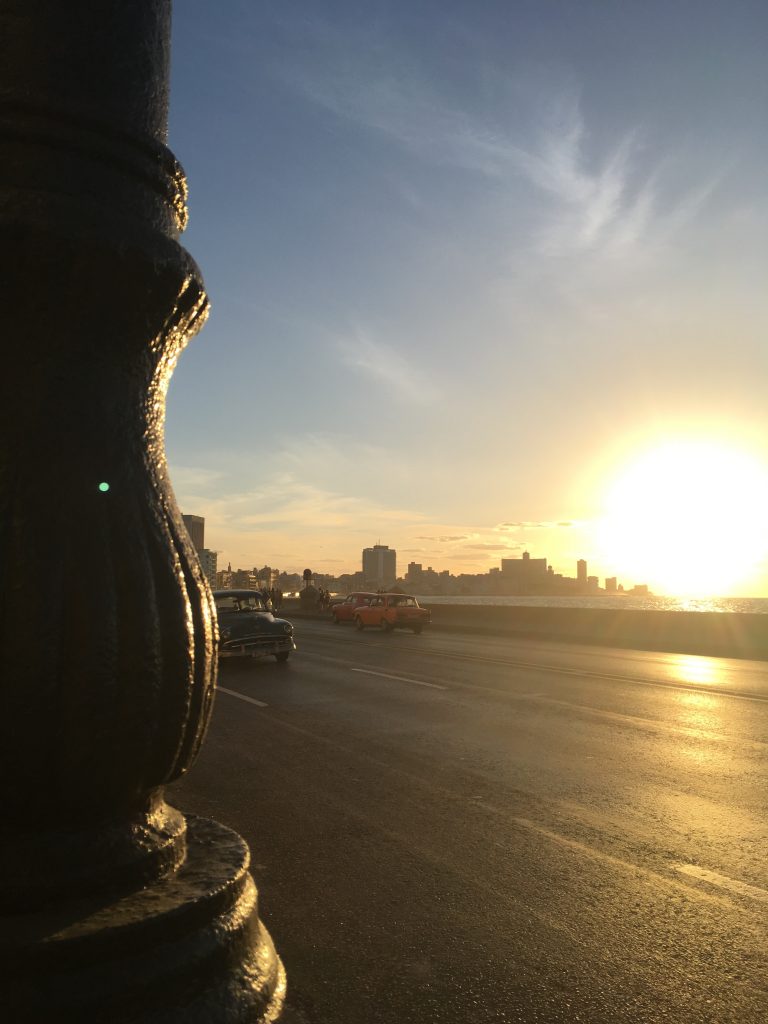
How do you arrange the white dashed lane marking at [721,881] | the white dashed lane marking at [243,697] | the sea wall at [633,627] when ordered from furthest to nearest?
the sea wall at [633,627] < the white dashed lane marking at [243,697] < the white dashed lane marking at [721,881]

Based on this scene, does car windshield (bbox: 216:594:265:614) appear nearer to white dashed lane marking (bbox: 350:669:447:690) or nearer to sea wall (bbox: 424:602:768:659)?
white dashed lane marking (bbox: 350:669:447:690)

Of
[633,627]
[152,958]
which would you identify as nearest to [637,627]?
[633,627]

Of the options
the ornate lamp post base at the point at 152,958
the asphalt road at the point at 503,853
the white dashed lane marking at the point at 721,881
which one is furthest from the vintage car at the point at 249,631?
the ornate lamp post base at the point at 152,958

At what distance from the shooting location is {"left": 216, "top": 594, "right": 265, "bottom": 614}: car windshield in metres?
16.6

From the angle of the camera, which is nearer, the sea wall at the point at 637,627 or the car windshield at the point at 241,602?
the car windshield at the point at 241,602

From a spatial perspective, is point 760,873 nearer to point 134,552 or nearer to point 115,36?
point 134,552

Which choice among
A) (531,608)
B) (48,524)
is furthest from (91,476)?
(531,608)

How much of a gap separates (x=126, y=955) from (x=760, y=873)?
4.03 m

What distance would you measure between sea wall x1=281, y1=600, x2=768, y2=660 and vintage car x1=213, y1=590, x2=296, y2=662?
38.4 ft

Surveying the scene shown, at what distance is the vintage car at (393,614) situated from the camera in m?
28.4

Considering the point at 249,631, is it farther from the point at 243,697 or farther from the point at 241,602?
the point at 243,697

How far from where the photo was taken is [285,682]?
1275 centimetres

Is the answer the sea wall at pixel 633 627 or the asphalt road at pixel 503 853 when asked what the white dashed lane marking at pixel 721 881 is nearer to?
the asphalt road at pixel 503 853

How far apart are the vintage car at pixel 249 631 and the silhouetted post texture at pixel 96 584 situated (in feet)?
44.6
